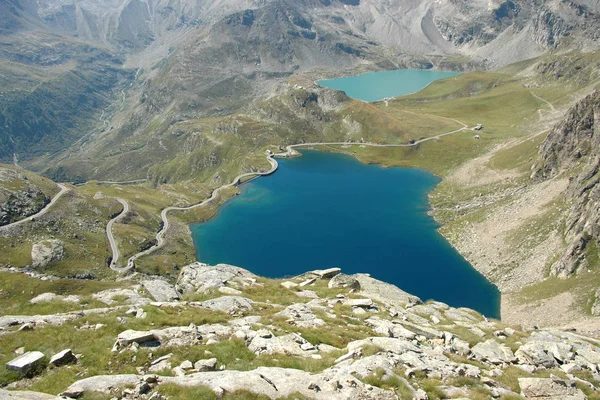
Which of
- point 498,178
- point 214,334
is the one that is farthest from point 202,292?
point 498,178

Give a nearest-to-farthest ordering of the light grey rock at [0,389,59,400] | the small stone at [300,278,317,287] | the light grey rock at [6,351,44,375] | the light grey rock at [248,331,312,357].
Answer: the light grey rock at [0,389,59,400] → the light grey rock at [6,351,44,375] → the light grey rock at [248,331,312,357] → the small stone at [300,278,317,287]

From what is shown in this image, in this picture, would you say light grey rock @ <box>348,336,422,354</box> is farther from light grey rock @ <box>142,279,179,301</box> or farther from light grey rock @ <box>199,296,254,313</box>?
light grey rock @ <box>142,279,179,301</box>

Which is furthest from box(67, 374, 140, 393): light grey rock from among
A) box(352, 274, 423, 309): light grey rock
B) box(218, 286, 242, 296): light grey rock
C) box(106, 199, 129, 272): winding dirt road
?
box(106, 199, 129, 272): winding dirt road

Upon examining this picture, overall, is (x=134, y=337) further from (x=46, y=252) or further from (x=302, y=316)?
(x=46, y=252)

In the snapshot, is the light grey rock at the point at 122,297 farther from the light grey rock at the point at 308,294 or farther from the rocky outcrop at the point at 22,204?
the rocky outcrop at the point at 22,204

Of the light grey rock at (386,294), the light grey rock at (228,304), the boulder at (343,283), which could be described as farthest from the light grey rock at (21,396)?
the boulder at (343,283)

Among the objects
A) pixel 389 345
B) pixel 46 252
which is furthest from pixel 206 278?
pixel 46 252

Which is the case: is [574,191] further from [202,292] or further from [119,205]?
[119,205]
